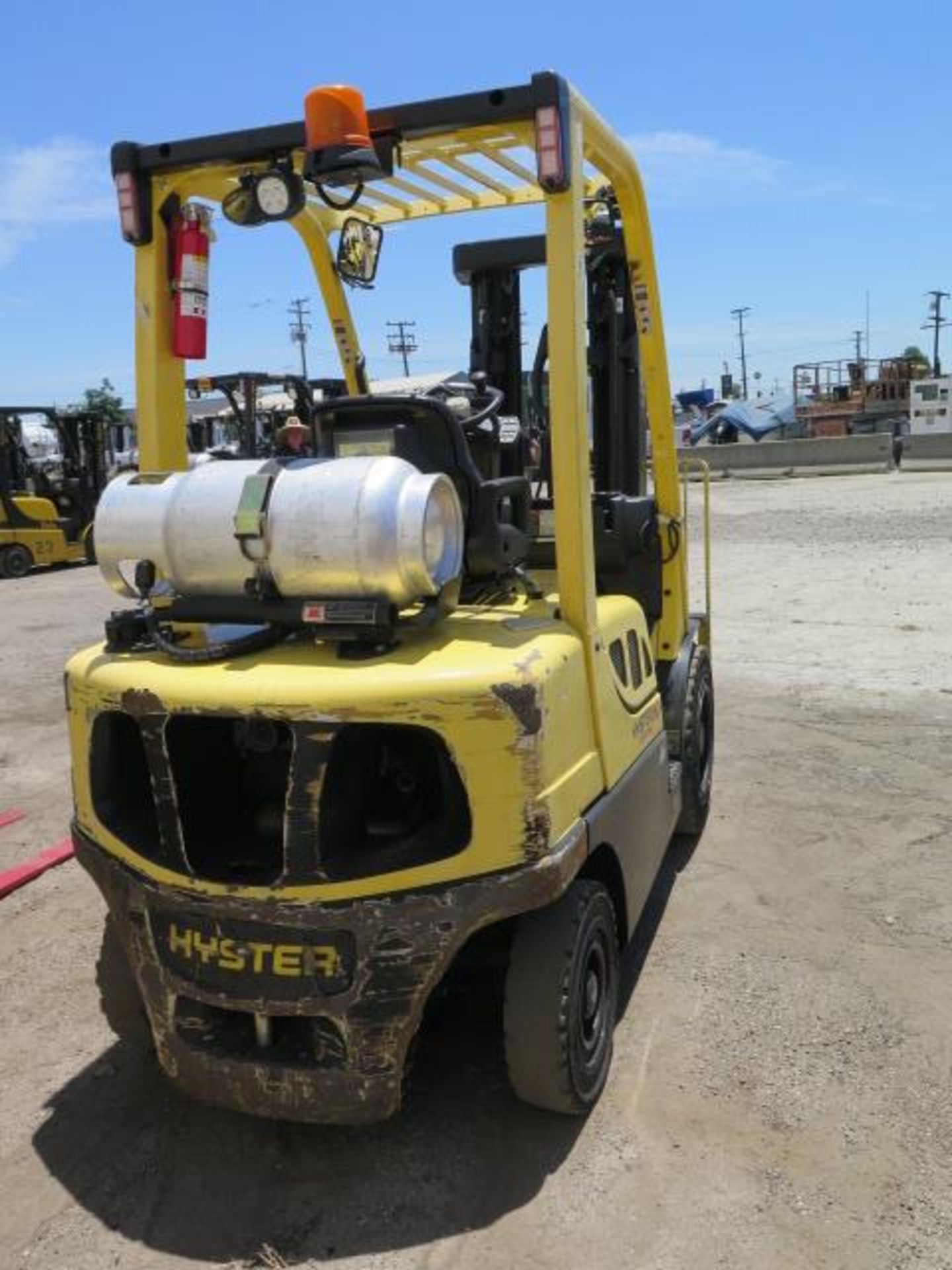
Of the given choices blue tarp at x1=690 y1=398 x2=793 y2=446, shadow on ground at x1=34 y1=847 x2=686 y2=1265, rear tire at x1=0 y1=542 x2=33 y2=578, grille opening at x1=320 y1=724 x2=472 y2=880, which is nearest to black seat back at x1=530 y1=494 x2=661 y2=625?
grille opening at x1=320 y1=724 x2=472 y2=880

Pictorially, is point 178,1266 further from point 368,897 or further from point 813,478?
point 813,478

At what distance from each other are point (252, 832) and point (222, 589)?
2.53 feet

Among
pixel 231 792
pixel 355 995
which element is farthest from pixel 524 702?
pixel 231 792

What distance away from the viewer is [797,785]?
6.02m

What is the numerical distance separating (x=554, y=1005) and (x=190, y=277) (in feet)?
8.01

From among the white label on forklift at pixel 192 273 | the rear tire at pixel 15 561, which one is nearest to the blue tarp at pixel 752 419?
the rear tire at pixel 15 561

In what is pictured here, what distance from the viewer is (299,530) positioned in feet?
9.16

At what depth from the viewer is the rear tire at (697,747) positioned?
4.84 metres

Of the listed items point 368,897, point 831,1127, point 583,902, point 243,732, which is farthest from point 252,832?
point 831,1127

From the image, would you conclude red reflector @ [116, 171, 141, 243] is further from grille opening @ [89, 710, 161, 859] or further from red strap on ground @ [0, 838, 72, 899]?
red strap on ground @ [0, 838, 72, 899]

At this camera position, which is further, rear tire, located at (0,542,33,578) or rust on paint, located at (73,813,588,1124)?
rear tire, located at (0,542,33,578)

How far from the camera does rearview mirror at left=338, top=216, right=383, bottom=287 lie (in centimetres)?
412

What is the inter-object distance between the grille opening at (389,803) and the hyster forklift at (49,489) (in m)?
15.2

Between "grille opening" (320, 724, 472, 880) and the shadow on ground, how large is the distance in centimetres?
89
